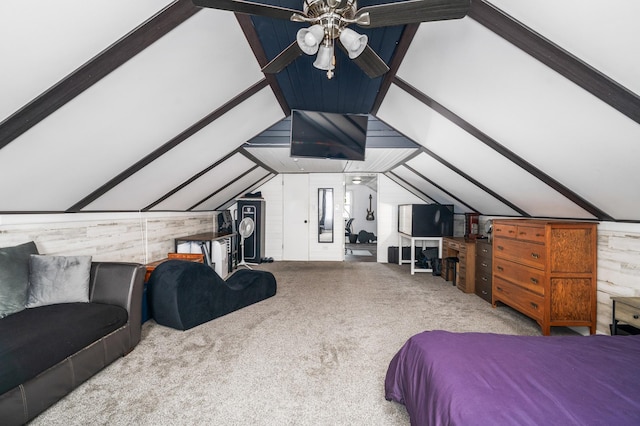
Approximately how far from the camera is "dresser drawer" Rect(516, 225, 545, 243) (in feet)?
10.6

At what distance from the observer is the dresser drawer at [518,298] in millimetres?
3267

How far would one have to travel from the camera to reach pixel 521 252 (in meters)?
3.58

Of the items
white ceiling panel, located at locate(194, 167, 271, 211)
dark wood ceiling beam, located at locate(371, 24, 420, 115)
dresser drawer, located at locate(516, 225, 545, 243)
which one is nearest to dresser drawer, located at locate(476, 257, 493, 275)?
dresser drawer, located at locate(516, 225, 545, 243)

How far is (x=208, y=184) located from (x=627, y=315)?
5.60 meters

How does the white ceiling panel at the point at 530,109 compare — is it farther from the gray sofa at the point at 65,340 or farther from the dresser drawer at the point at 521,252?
the gray sofa at the point at 65,340

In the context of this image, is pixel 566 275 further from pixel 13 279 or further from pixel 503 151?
pixel 13 279

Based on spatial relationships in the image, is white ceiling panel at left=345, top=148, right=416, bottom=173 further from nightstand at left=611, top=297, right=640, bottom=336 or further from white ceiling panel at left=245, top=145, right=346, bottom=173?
nightstand at left=611, top=297, right=640, bottom=336

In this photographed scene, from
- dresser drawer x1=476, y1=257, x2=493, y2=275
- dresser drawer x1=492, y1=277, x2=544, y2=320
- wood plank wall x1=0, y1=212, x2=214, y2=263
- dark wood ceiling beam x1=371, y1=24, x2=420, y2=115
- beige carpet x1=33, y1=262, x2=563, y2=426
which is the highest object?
dark wood ceiling beam x1=371, y1=24, x2=420, y2=115

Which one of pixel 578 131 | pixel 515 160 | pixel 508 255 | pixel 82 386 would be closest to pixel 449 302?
pixel 508 255

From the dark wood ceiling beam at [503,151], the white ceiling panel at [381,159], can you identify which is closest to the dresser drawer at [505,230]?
the dark wood ceiling beam at [503,151]

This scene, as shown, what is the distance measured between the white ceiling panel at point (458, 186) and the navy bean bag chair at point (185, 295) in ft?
12.2

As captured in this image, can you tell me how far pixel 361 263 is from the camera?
7.41m

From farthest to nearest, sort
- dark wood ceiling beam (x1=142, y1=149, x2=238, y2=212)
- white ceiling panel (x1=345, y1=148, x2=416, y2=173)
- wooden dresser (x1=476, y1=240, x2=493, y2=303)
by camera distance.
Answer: white ceiling panel (x1=345, y1=148, x2=416, y2=173) → dark wood ceiling beam (x1=142, y1=149, x2=238, y2=212) → wooden dresser (x1=476, y1=240, x2=493, y2=303)

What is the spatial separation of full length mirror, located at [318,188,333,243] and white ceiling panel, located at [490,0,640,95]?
6326mm
